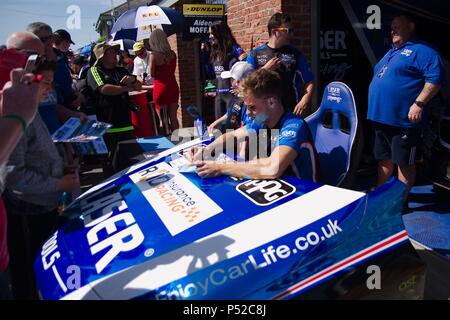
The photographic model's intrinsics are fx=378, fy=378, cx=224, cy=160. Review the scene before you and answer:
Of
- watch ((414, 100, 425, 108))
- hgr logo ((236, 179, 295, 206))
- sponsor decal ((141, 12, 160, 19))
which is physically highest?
sponsor decal ((141, 12, 160, 19))

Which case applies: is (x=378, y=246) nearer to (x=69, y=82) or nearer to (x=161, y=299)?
(x=161, y=299)

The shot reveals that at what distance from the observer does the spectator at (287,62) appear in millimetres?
3590

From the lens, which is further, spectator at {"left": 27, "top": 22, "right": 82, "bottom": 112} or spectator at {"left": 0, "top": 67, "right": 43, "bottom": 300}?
spectator at {"left": 27, "top": 22, "right": 82, "bottom": 112}

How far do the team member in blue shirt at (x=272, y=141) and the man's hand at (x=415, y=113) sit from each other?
4.05 ft

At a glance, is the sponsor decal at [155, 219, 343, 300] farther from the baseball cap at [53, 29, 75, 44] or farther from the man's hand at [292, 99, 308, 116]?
the baseball cap at [53, 29, 75, 44]

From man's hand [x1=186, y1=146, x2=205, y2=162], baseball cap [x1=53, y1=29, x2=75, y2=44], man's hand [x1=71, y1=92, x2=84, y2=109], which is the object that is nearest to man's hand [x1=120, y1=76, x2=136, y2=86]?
man's hand [x1=71, y1=92, x2=84, y2=109]

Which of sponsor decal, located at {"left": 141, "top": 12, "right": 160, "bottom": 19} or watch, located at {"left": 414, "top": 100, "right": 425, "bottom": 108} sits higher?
sponsor decal, located at {"left": 141, "top": 12, "right": 160, "bottom": 19}

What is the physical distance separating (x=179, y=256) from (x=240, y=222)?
320 mm

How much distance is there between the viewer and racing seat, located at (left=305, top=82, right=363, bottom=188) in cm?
231

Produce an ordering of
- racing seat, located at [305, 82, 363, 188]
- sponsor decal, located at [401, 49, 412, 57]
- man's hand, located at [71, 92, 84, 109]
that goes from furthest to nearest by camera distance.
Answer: man's hand, located at [71, 92, 84, 109] < sponsor decal, located at [401, 49, 412, 57] < racing seat, located at [305, 82, 363, 188]

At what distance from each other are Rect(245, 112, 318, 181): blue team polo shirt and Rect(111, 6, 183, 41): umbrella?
5023 mm

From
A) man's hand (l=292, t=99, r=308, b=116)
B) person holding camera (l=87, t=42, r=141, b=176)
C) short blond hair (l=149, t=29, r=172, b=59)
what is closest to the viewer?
man's hand (l=292, t=99, r=308, b=116)

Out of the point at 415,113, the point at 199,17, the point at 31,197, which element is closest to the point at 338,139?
the point at 415,113

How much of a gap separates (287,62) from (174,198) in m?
2.19
